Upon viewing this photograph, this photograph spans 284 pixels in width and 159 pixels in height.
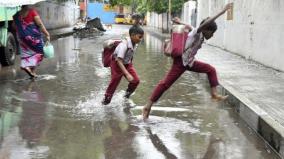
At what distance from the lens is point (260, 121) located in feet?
20.4

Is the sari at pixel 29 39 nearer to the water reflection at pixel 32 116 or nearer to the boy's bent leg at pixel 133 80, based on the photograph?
the water reflection at pixel 32 116

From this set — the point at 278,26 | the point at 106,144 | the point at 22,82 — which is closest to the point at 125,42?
the point at 106,144

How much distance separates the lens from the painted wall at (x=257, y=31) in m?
11.7

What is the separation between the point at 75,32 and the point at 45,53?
2410 cm

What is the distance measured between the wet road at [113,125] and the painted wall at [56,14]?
801 inches

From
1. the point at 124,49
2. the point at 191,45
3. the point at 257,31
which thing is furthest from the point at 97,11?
the point at 191,45

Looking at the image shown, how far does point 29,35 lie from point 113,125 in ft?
15.7

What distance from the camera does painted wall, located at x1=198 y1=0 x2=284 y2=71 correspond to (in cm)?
1170

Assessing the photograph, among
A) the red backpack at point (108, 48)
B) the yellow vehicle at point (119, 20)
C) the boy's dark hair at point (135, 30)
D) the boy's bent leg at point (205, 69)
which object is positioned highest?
the boy's dark hair at point (135, 30)

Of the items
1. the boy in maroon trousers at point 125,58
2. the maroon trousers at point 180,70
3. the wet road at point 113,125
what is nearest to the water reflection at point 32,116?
the wet road at point 113,125

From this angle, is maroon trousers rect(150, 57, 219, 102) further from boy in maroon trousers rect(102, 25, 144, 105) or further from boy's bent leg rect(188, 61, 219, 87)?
boy in maroon trousers rect(102, 25, 144, 105)

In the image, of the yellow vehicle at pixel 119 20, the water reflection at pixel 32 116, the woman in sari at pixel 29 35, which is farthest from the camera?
the yellow vehicle at pixel 119 20

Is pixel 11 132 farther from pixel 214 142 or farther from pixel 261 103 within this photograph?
pixel 261 103

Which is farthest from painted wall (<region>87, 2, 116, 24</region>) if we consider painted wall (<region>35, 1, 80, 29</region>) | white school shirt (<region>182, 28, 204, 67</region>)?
white school shirt (<region>182, 28, 204, 67</region>)
